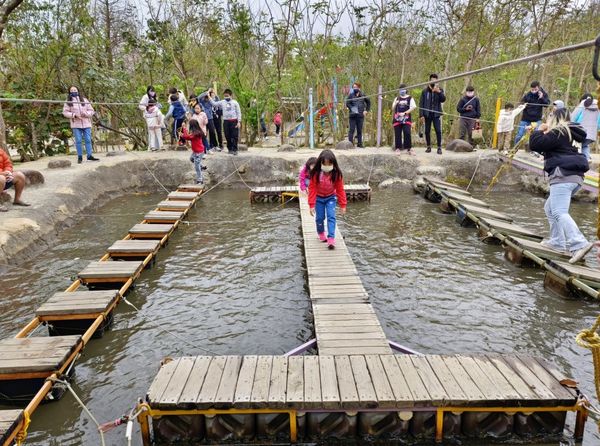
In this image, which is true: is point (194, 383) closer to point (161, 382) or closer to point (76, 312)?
point (161, 382)

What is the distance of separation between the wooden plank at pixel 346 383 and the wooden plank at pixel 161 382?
1.41 m

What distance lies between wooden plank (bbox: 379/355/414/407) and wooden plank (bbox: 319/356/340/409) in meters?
0.44

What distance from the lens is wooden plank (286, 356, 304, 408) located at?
3416 millimetres

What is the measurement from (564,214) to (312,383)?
16.0 feet

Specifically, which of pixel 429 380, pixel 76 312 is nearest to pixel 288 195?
pixel 76 312

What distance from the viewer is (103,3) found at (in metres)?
17.1

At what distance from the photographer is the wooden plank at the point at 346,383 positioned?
3413 mm

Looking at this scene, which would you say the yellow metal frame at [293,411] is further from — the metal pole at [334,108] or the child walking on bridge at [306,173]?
the metal pole at [334,108]

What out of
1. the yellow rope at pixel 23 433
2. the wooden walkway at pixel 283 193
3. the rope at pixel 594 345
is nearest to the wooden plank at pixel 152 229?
the wooden walkway at pixel 283 193

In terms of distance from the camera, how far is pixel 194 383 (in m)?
3.63

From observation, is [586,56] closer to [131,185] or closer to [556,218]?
[556,218]

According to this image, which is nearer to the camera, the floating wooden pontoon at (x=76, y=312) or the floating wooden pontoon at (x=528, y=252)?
the floating wooden pontoon at (x=76, y=312)

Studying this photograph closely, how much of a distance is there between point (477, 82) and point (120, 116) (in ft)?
43.4

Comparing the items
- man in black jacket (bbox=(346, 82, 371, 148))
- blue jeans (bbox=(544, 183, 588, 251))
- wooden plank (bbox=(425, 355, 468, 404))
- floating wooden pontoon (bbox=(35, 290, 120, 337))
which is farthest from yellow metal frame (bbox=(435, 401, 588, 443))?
man in black jacket (bbox=(346, 82, 371, 148))
